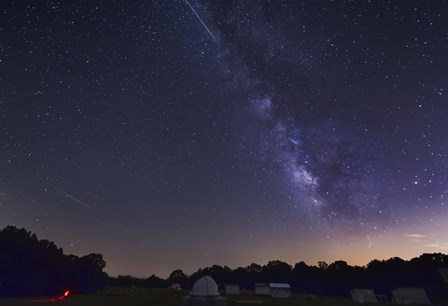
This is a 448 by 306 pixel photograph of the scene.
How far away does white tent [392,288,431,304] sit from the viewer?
176 feet

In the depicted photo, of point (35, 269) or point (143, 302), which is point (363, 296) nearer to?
point (143, 302)

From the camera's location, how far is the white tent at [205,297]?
30.7 meters

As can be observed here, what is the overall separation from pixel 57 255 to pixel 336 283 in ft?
262

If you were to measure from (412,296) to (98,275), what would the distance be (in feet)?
272

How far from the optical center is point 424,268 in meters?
87.8

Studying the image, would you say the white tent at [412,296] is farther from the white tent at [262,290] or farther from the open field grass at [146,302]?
the white tent at [262,290]

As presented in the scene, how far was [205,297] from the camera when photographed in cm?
3158

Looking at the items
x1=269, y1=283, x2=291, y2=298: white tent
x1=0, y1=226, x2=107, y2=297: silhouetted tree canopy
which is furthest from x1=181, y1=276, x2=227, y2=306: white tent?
x1=0, y1=226, x2=107, y2=297: silhouetted tree canopy

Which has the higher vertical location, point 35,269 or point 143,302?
point 35,269

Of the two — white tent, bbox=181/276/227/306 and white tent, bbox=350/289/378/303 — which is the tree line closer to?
Result: white tent, bbox=350/289/378/303

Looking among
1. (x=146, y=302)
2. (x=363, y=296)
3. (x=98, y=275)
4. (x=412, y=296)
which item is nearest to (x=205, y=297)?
(x=146, y=302)

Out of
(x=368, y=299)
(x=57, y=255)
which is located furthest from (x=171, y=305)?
(x=57, y=255)

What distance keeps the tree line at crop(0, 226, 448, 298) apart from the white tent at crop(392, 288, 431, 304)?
4.74 m

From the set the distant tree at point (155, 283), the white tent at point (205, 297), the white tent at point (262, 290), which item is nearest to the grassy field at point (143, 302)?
the white tent at point (205, 297)
